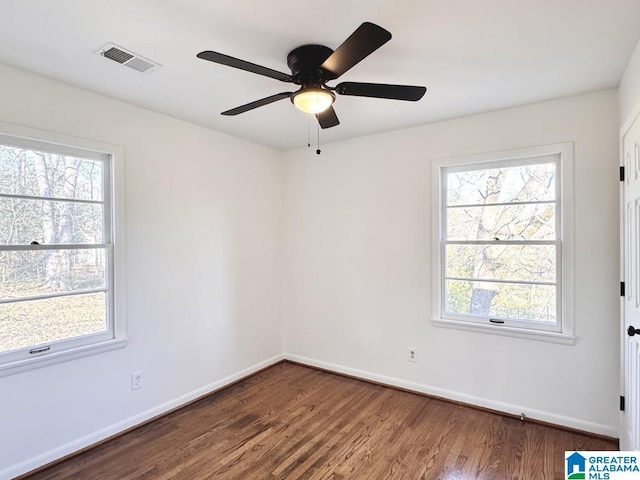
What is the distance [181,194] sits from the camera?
3.13 meters

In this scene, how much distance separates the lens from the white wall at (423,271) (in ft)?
8.38

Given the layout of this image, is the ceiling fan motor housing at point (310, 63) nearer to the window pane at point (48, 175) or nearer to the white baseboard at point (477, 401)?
the window pane at point (48, 175)

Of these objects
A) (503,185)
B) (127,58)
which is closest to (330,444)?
(503,185)

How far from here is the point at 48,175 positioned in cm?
238

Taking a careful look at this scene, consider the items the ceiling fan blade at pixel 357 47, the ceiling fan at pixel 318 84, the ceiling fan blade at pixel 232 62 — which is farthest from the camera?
the ceiling fan at pixel 318 84

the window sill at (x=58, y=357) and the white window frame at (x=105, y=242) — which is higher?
the white window frame at (x=105, y=242)

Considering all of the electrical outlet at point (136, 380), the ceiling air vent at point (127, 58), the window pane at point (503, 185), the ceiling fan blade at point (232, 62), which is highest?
the ceiling air vent at point (127, 58)

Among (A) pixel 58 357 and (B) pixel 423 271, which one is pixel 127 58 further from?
(B) pixel 423 271

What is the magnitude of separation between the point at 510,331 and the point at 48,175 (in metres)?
3.66

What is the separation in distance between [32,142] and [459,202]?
3.29 m

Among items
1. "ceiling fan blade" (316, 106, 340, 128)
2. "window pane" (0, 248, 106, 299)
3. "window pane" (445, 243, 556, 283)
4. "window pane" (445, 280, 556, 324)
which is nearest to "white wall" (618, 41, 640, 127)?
"window pane" (445, 243, 556, 283)

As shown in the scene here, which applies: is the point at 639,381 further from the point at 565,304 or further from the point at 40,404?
the point at 40,404

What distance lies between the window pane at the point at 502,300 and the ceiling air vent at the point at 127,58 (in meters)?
2.88
